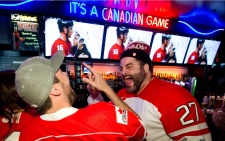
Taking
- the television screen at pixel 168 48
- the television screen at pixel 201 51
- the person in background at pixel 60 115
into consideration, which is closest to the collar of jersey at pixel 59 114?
the person in background at pixel 60 115

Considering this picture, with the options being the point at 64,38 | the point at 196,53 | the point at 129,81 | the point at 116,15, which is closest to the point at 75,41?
the point at 64,38

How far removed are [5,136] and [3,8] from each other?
10.9 ft

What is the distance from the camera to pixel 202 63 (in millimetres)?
6742

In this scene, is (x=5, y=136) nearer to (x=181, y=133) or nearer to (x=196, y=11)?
(x=181, y=133)

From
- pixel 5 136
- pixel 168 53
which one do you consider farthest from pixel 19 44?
pixel 168 53

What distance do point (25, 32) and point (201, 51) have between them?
19.1 feet

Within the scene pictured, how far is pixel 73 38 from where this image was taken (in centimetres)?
441

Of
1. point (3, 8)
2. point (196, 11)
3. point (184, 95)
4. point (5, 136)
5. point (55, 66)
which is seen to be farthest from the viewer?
point (196, 11)

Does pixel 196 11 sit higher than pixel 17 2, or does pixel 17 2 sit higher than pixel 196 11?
pixel 196 11

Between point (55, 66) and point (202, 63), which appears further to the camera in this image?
point (202, 63)

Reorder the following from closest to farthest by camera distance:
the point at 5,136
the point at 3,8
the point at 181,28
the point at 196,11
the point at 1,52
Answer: the point at 5,136
the point at 3,8
the point at 1,52
the point at 181,28
the point at 196,11

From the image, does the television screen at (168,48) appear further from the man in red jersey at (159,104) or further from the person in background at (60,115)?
the person in background at (60,115)

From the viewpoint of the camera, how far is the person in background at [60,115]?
3.74 ft

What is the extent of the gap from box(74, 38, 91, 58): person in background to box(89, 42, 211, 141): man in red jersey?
241 centimetres
